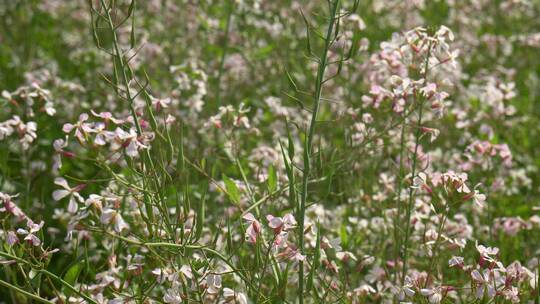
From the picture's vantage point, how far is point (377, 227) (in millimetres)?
3088

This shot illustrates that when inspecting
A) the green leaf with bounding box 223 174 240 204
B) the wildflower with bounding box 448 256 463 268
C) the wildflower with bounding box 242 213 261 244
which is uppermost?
the green leaf with bounding box 223 174 240 204

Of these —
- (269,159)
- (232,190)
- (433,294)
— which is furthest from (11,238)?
(269,159)

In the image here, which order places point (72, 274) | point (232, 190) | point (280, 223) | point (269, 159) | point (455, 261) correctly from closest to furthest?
point (280, 223)
point (455, 261)
point (72, 274)
point (232, 190)
point (269, 159)

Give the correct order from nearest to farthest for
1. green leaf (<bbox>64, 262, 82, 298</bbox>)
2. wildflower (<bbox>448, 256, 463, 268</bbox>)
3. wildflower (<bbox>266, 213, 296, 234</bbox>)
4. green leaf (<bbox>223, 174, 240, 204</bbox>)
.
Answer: wildflower (<bbox>266, 213, 296, 234</bbox>)
wildflower (<bbox>448, 256, 463, 268</bbox>)
green leaf (<bbox>64, 262, 82, 298</bbox>)
green leaf (<bbox>223, 174, 240, 204</bbox>)

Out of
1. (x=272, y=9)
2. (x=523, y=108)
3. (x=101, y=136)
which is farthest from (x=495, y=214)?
(x=272, y=9)

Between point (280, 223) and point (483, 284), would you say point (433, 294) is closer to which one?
point (483, 284)

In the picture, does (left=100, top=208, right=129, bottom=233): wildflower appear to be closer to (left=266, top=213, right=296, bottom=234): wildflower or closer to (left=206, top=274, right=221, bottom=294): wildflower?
(left=206, top=274, right=221, bottom=294): wildflower

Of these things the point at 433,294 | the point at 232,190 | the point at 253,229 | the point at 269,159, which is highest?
the point at 269,159

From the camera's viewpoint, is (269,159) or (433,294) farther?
(269,159)

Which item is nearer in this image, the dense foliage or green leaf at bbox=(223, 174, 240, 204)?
the dense foliage

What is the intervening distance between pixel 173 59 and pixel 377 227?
93.0 inches

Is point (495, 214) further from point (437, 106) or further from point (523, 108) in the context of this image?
point (523, 108)

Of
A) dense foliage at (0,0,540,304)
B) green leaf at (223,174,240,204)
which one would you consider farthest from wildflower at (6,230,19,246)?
green leaf at (223,174,240,204)

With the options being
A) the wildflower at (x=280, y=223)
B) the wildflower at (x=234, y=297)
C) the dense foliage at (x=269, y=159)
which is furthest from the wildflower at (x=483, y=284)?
the wildflower at (x=234, y=297)
